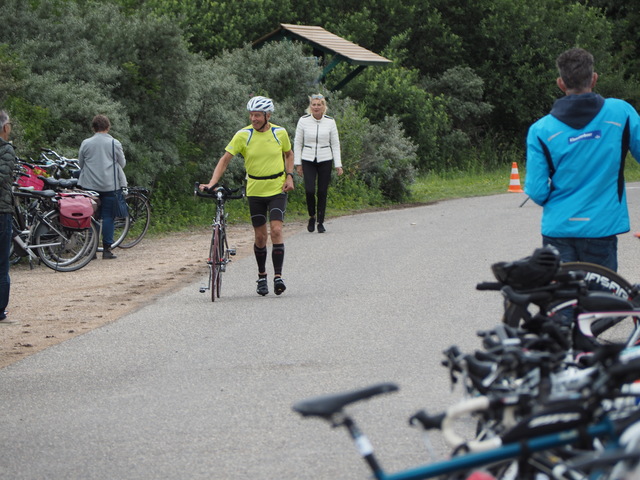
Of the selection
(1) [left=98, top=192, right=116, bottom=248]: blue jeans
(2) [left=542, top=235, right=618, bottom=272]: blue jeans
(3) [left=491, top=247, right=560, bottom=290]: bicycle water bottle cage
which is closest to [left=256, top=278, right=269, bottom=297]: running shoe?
(1) [left=98, top=192, right=116, bottom=248]: blue jeans

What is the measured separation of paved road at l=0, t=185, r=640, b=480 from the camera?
548 centimetres

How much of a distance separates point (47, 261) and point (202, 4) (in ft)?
81.5

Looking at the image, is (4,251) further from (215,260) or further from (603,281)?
(603,281)

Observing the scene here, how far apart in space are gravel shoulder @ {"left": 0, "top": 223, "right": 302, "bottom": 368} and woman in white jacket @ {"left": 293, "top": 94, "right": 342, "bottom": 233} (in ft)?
4.43

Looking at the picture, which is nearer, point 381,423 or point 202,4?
point 381,423

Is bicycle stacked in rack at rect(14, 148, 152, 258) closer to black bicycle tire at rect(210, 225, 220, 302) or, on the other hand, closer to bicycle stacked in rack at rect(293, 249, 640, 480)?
black bicycle tire at rect(210, 225, 220, 302)

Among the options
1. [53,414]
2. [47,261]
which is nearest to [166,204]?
[47,261]

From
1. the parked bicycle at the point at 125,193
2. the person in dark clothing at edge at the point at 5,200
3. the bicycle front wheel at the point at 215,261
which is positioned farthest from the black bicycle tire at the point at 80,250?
the bicycle front wheel at the point at 215,261

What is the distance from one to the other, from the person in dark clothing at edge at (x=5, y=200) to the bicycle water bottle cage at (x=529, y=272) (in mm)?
6544

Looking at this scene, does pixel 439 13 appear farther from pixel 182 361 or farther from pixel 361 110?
pixel 182 361

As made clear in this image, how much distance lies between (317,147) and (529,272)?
1230 centimetres

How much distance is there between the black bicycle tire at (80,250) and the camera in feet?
44.8

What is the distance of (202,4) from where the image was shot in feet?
121

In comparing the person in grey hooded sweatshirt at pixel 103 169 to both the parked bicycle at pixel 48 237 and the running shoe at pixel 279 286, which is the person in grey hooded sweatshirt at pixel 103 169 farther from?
the running shoe at pixel 279 286
